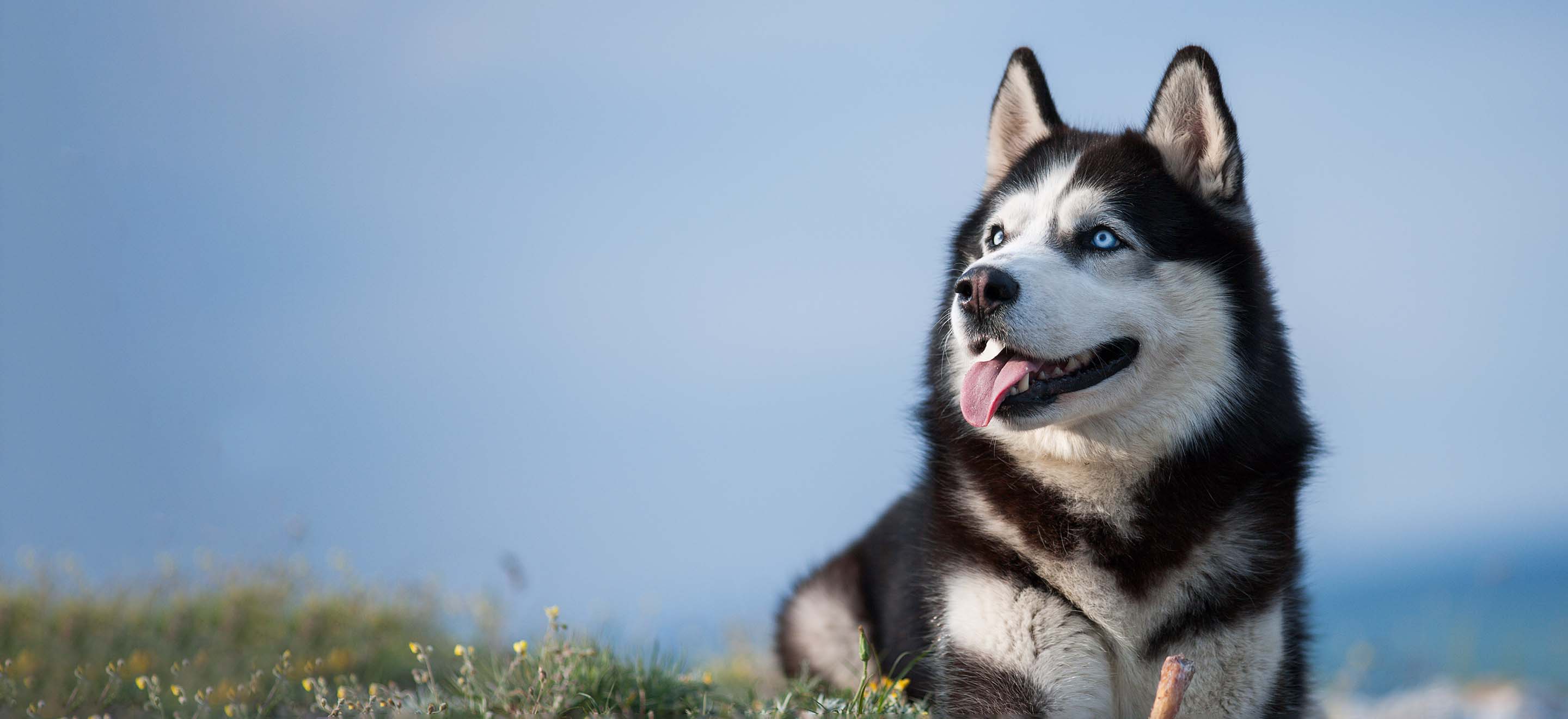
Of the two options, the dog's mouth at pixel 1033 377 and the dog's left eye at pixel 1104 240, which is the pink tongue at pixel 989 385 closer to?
the dog's mouth at pixel 1033 377

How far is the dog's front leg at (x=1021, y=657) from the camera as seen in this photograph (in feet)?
11.0

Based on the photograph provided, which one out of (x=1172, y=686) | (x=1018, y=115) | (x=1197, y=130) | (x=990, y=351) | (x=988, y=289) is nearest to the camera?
(x=1172, y=686)

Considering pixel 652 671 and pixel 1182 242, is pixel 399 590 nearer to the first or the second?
pixel 652 671

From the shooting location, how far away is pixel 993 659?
341 cm

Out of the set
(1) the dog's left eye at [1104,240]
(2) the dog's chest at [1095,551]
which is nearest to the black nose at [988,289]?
(1) the dog's left eye at [1104,240]

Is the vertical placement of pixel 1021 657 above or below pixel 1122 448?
below

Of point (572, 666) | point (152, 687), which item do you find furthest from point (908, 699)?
point (152, 687)

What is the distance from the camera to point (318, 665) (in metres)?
5.64

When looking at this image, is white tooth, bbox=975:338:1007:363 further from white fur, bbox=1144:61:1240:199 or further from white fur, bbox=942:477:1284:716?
white fur, bbox=1144:61:1240:199

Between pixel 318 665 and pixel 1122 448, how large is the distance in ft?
14.9

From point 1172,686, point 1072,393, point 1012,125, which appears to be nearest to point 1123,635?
point 1172,686

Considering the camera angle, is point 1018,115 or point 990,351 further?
point 1018,115

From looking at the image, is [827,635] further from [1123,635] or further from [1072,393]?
[1072,393]

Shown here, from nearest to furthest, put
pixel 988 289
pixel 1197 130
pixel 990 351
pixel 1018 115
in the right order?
pixel 988 289, pixel 990 351, pixel 1197 130, pixel 1018 115
